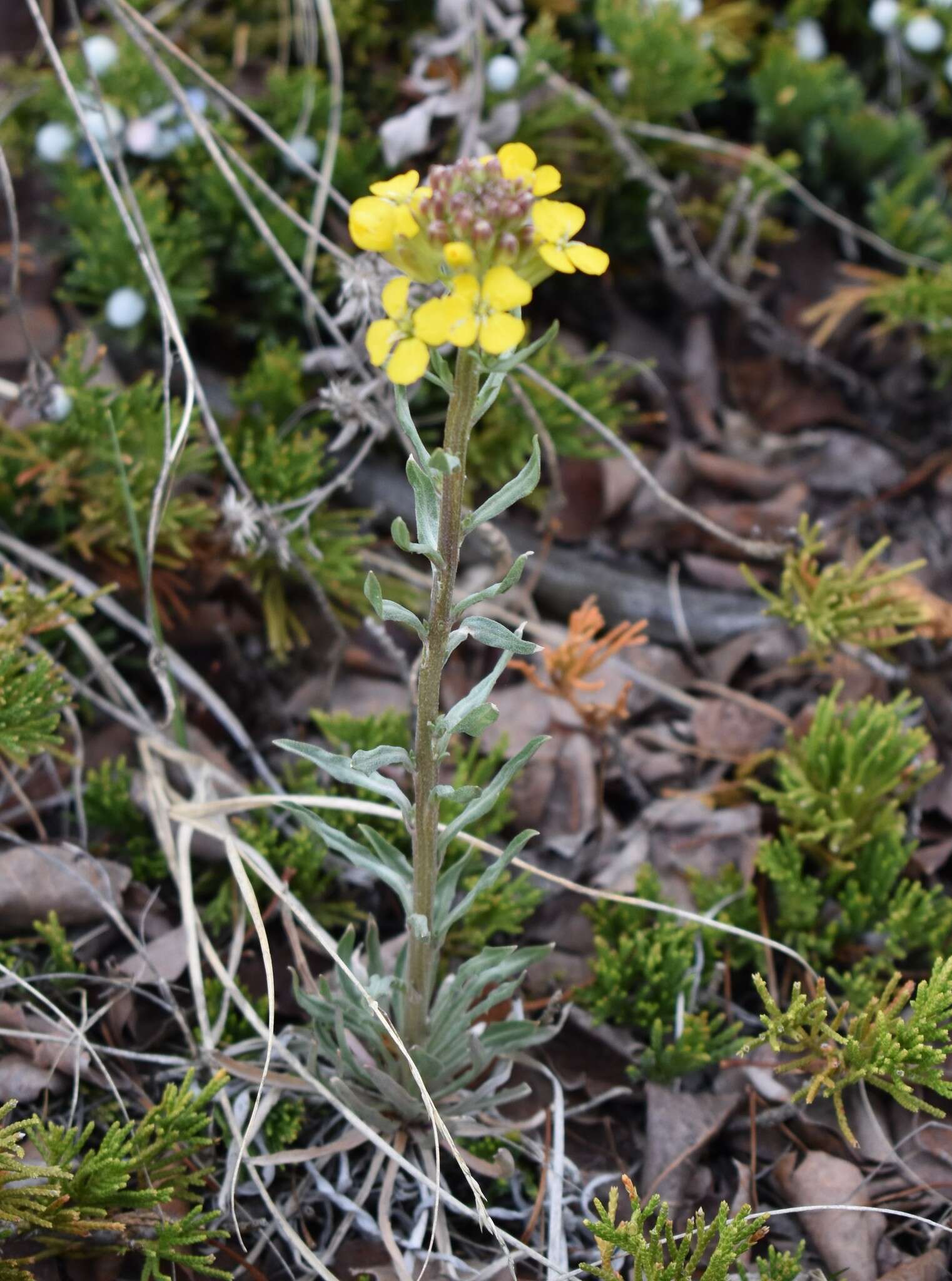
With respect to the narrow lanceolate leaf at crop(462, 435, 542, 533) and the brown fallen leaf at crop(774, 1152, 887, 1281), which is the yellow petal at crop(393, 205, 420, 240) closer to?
the narrow lanceolate leaf at crop(462, 435, 542, 533)

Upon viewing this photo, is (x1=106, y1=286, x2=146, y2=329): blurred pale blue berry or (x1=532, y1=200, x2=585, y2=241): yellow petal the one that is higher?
(x1=532, y1=200, x2=585, y2=241): yellow petal

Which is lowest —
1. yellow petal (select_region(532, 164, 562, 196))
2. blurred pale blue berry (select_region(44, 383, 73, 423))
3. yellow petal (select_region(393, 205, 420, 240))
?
Answer: blurred pale blue berry (select_region(44, 383, 73, 423))

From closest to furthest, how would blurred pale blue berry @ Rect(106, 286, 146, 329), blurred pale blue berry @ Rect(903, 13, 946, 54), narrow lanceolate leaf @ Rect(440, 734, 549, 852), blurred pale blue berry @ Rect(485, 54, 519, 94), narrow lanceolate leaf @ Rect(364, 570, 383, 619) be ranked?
narrow lanceolate leaf @ Rect(364, 570, 383, 619), narrow lanceolate leaf @ Rect(440, 734, 549, 852), blurred pale blue berry @ Rect(106, 286, 146, 329), blurred pale blue berry @ Rect(485, 54, 519, 94), blurred pale blue berry @ Rect(903, 13, 946, 54)

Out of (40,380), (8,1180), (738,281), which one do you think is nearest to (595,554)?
(738,281)

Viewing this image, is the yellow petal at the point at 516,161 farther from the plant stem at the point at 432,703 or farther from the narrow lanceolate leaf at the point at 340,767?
the narrow lanceolate leaf at the point at 340,767

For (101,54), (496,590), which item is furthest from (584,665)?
(101,54)

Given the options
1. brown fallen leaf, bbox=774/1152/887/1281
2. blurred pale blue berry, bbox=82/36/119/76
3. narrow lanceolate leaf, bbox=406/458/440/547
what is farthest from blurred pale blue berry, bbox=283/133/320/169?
brown fallen leaf, bbox=774/1152/887/1281

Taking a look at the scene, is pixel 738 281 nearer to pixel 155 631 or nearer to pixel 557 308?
pixel 557 308

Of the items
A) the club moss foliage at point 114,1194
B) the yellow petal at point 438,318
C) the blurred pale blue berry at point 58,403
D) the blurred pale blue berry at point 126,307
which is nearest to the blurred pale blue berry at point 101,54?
the blurred pale blue berry at point 126,307
